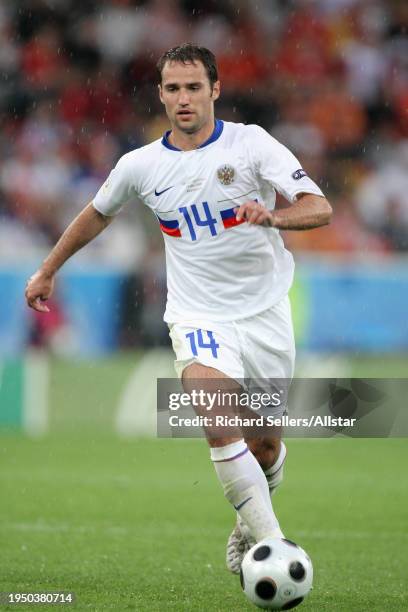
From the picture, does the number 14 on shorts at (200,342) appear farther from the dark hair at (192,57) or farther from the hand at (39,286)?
the dark hair at (192,57)

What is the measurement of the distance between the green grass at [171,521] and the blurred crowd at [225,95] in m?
4.03

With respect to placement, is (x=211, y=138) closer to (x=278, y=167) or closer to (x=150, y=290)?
(x=278, y=167)

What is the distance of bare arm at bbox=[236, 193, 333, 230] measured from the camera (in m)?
4.94

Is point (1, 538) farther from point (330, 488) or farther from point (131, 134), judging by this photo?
point (131, 134)

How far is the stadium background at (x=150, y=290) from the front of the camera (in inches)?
289

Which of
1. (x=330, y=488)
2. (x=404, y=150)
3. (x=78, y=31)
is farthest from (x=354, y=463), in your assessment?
(x=78, y=31)

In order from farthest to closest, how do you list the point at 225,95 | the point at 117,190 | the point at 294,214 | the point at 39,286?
the point at 225,95, the point at 39,286, the point at 117,190, the point at 294,214

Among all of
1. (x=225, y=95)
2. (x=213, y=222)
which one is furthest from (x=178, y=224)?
(x=225, y=95)

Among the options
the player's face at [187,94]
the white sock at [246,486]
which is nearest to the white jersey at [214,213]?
the player's face at [187,94]

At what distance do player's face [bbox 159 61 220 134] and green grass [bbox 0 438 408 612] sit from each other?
2.16 meters

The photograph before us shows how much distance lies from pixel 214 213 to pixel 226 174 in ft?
0.61

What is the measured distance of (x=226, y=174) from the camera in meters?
5.59

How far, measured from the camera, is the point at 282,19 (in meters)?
17.8

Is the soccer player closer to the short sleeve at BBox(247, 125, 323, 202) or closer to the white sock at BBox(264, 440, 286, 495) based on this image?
the short sleeve at BBox(247, 125, 323, 202)
